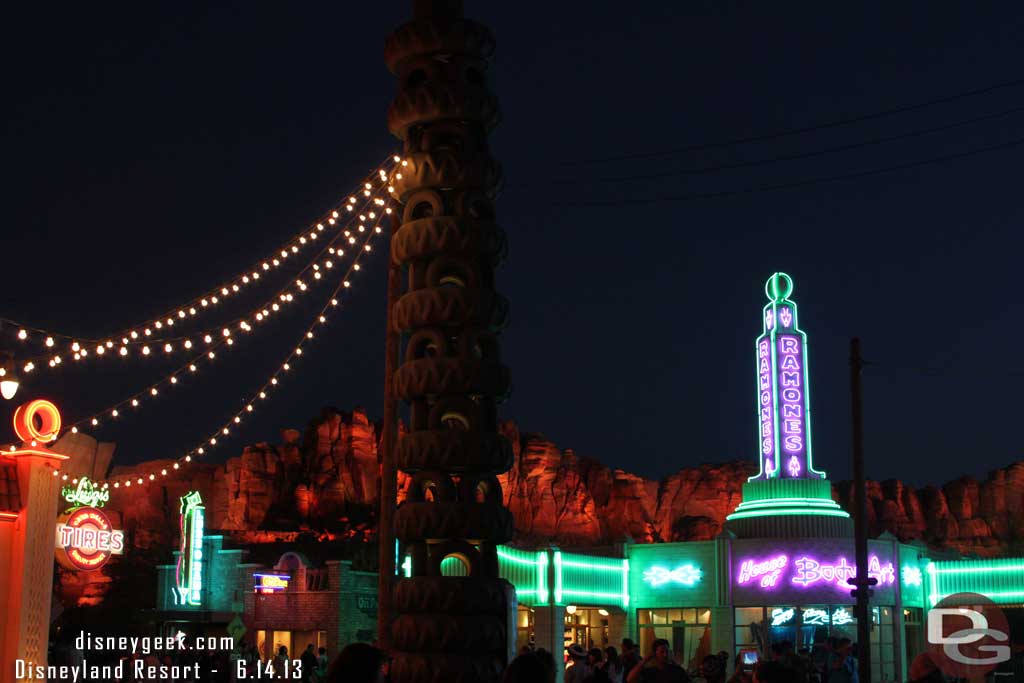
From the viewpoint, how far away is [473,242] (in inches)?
629

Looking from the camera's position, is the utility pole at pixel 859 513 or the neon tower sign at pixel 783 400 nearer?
the utility pole at pixel 859 513

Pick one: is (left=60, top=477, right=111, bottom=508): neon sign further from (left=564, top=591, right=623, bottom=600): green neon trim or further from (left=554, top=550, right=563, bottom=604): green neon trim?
(left=564, top=591, right=623, bottom=600): green neon trim

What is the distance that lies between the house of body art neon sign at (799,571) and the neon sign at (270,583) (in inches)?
558

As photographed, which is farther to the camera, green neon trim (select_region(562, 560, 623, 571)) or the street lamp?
green neon trim (select_region(562, 560, 623, 571))

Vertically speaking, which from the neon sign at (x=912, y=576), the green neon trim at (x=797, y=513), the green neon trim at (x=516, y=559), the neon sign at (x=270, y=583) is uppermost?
the green neon trim at (x=797, y=513)

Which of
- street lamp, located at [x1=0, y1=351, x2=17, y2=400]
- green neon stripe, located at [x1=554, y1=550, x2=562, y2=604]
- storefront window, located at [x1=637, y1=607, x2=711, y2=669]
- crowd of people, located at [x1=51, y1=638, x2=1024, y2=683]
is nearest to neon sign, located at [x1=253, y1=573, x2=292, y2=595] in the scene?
green neon stripe, located at [x1=554, y1=550, x2=562, y2=604]

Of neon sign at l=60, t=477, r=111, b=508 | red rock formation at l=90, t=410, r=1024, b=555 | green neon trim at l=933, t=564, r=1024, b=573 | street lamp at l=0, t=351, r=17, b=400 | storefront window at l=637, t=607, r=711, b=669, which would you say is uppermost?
red rock formation at l=90, t=410, r=1024, b=555

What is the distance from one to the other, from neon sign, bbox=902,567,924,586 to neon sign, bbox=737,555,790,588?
4.95 meters

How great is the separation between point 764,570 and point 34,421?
81.1ft

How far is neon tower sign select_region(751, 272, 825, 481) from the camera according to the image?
39625mm

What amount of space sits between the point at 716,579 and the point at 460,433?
1003 inches

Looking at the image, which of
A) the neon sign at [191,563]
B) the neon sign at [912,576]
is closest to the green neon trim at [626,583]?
the neon sign at [912,576]

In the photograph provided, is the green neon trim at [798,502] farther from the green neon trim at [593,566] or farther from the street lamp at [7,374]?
the street lamp at [7,374]

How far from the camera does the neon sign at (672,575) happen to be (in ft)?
130
